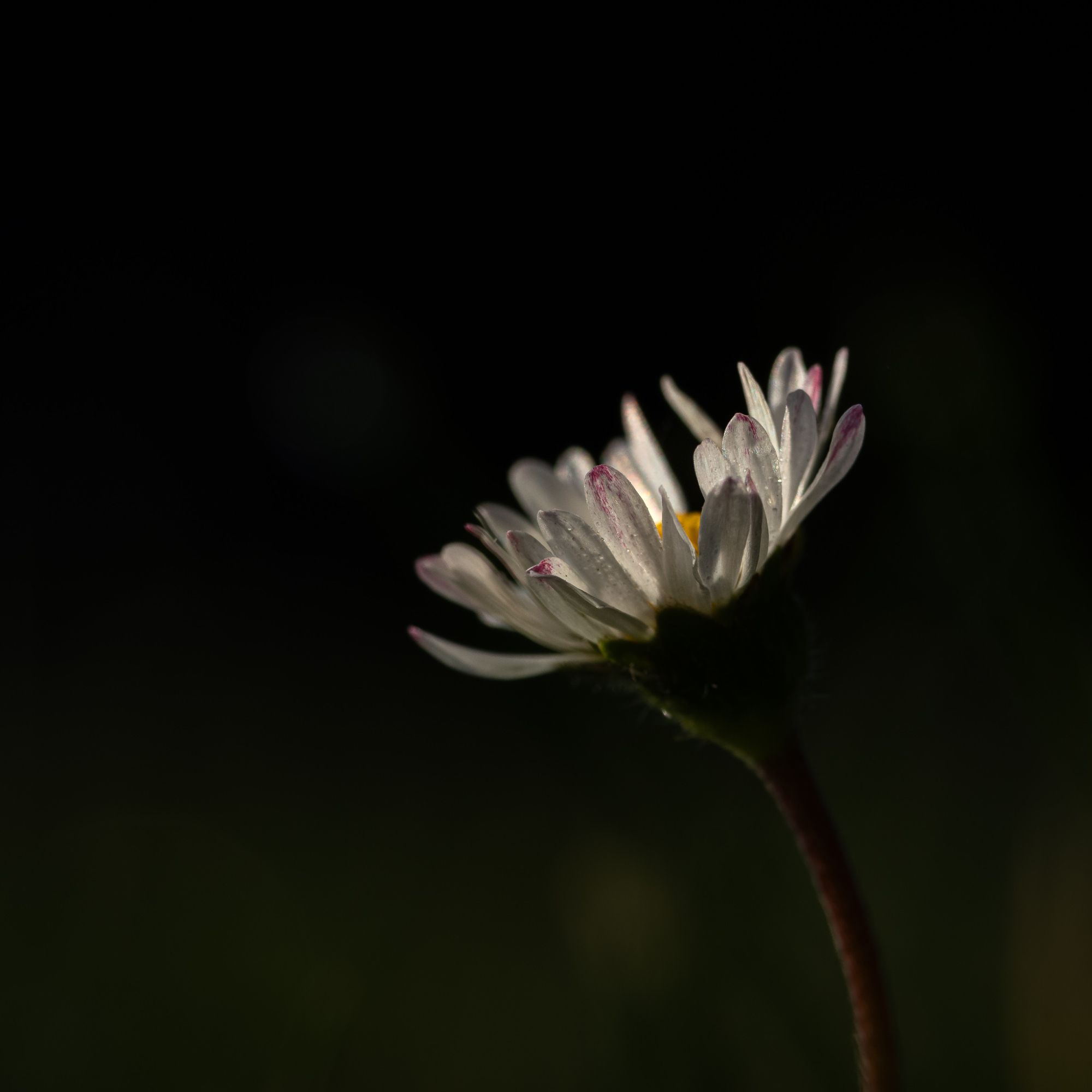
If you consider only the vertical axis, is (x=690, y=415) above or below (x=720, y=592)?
above

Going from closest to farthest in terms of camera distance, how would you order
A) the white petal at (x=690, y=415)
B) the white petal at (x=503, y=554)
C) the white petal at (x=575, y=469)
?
1. the white petal at (x=503, y=554)
2. the white petal at (x=690, y=415)
3. the white petal at (x=575, y=469)

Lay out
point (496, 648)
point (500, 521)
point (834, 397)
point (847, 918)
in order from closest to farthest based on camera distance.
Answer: point (847, 918), point (834, 397), point (500, 521), point (496, 648)

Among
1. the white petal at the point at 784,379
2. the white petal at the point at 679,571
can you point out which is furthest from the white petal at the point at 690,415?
the white petal at the point at 679,571

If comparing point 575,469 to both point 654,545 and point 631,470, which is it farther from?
point 654,545

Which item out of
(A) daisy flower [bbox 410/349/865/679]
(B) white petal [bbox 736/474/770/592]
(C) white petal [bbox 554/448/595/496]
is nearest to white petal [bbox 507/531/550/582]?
(A) daisy flower [bbox 410/349/865/679]

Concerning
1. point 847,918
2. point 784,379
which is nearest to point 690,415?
point 784,379

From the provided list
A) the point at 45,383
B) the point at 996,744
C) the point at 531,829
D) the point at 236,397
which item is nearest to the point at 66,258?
the point at 45,383

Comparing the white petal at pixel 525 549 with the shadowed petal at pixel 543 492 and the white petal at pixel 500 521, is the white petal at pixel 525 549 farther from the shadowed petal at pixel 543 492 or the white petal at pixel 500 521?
the shadowed petal at pixel 543 492

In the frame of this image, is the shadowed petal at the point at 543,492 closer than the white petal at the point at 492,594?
No
